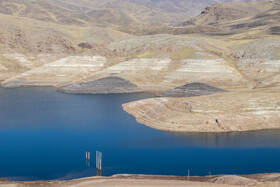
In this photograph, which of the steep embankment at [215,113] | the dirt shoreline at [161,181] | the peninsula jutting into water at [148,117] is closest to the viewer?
the dirt shoreline at [161,181]

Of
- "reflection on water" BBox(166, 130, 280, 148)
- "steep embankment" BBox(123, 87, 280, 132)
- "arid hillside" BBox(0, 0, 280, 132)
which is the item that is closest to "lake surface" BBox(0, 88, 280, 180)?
"reflection on water" BBox(166, 130, 280, 148)

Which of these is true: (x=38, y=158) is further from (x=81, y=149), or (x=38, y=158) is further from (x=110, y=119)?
(x=110, y=119)

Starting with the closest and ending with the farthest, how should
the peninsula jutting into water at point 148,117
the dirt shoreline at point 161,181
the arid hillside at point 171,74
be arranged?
1. the dirt shoreline at point 161,181
2. the peninsula jutting into water at point 148,117
3. the arid hillside at point 171,74

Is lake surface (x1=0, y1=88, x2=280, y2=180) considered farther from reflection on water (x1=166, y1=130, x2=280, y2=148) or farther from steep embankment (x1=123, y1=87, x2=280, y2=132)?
steep embankment (x1=123, y1=87, x2=280, y2=132)

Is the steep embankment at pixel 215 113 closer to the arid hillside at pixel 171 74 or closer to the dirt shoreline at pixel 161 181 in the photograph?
the arid hillside at pixel 171 74

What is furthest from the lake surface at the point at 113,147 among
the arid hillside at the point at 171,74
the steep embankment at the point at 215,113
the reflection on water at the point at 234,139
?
the arid hillside at the point at 171,74

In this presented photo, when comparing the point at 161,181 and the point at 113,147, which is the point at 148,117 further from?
the point at 161,181

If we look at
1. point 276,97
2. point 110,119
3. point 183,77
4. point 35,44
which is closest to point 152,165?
point 110,119
